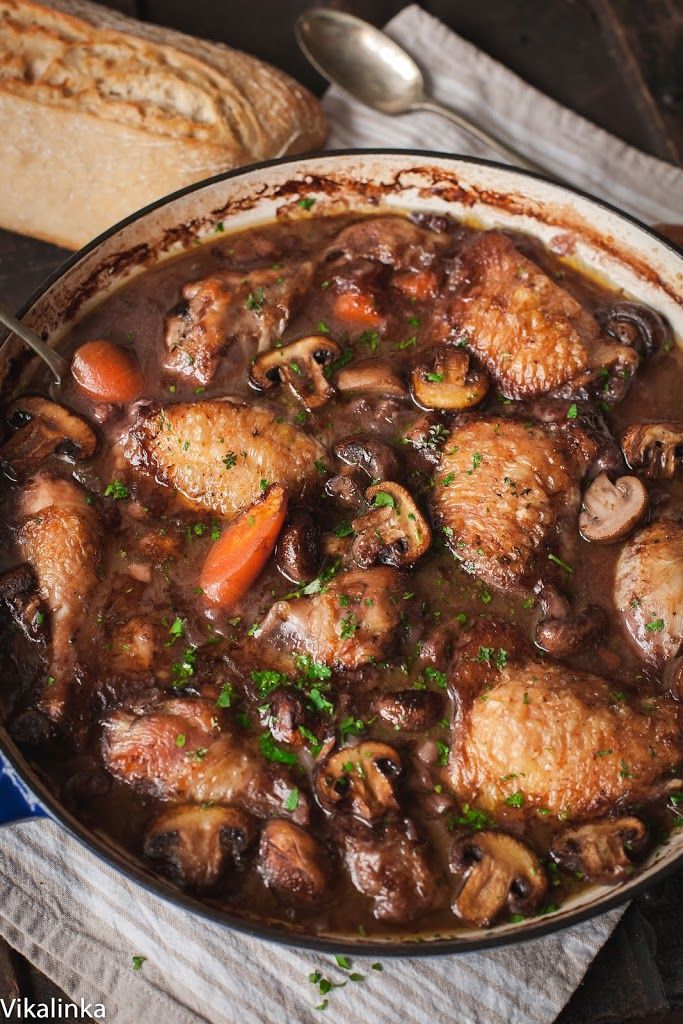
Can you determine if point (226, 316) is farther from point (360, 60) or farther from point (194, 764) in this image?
point (360, 60)

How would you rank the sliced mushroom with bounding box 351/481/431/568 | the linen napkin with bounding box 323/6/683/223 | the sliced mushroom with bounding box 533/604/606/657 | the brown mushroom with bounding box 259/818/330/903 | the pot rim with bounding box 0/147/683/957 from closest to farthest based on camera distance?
the pot rim with bounding box 0/147/683/957
the brown mushroom with bounding box 259/818/330/903
the sliced mushroom with bounding box 533/604/606/657
the sliced mushroom with bounding box 351/481/431/568
the linen napkin with bounding box 323/6/683/223

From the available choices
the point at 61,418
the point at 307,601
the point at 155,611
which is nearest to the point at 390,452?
the point at 307,601

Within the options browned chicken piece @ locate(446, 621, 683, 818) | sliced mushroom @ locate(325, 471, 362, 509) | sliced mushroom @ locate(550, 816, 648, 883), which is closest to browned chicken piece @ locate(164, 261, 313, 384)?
sliced mushroom @ locate(325, 471, 362, 509)

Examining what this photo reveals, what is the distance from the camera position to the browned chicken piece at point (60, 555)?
2986 mm

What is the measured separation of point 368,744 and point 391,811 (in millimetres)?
205

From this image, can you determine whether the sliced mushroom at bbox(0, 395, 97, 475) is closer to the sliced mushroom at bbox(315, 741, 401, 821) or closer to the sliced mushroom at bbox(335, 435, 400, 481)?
the sliced mushroom at bbox(335, 435, 400, 481)

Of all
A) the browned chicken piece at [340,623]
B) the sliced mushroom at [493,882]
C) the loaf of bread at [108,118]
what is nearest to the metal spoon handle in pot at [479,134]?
the loaf of bread at [108,118]

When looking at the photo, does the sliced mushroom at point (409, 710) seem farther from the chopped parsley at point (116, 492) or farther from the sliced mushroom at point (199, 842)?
the chopped parsley at point (116, 492)

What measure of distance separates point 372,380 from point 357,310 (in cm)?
37

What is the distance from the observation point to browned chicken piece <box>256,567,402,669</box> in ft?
9.79

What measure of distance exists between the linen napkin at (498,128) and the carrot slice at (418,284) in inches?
47.3

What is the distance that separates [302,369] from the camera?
3.52m

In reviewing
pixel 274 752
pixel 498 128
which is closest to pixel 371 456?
pixel 274 752

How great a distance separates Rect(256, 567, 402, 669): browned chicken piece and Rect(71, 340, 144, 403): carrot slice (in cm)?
104
